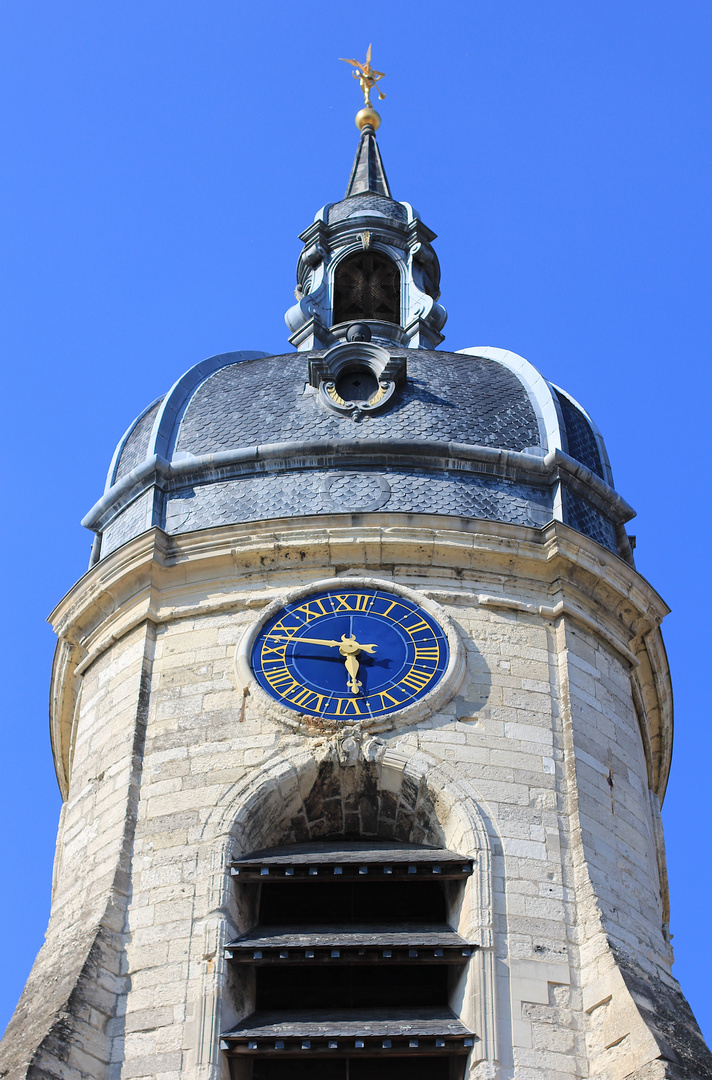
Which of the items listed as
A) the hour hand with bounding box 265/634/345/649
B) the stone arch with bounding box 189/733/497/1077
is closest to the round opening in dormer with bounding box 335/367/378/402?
the hour hand with bounding box 265/634/345/649

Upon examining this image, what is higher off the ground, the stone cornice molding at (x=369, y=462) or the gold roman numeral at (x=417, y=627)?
the stone cornice molding at (x=369, y=462)

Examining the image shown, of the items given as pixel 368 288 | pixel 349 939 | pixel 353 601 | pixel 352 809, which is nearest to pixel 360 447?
pixel 353 601

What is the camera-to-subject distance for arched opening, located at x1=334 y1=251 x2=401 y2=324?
84.3 feet

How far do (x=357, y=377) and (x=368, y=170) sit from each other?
7727 millimetres

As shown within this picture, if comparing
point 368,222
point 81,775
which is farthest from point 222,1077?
point 368,222

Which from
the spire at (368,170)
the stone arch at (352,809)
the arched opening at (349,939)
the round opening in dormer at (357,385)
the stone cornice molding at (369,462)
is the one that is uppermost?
the spire at (368,170)

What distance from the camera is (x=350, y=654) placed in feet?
59.2

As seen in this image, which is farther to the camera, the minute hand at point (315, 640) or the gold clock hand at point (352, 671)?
the minute hand at point (315, 640)

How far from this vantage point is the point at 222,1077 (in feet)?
49.8

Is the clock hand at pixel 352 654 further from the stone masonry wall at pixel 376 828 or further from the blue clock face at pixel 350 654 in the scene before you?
the stone masonry wall at pixel 376 828

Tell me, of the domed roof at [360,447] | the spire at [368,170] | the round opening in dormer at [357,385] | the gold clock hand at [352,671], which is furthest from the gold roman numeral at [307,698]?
the spire at [368,170]

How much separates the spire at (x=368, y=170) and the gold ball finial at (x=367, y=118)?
60 millimetres

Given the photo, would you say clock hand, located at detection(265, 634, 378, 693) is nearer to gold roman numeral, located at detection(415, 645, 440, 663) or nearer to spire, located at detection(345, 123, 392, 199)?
gold roman numeral, located at detection(415, 645, 440, 663)

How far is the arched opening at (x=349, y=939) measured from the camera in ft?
50.6
